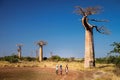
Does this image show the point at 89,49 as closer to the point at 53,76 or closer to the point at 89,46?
the point at 89,46

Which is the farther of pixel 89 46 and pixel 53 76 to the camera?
pixel 89 46

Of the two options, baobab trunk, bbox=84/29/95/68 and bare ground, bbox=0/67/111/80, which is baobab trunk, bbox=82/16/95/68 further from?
bare ground, bbox=0/67/111/80

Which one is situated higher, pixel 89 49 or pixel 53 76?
pixel 89 49

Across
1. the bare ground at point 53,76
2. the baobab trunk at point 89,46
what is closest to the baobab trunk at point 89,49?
the baobab trunk at point 89,46

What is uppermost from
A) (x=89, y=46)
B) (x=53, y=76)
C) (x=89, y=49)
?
(x=89, y=46)

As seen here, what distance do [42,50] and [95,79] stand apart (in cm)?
3475

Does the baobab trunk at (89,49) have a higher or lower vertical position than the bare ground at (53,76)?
higher

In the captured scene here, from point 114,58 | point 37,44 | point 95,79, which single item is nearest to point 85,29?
point 114,58

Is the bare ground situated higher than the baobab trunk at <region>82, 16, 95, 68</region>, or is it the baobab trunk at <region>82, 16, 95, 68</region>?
the baobab trunk at <region>82, 16, 95, 68</region>

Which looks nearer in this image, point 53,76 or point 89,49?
point 53,76

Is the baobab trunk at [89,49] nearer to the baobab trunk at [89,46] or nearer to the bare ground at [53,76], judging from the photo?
the baobab trunk at [89,46]

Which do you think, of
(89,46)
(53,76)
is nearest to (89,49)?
(89,46)

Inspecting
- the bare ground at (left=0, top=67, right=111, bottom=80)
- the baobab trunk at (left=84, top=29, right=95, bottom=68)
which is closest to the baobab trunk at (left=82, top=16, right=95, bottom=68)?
the baobab trunk at (left=84, top=29, right=95, bottom=68)

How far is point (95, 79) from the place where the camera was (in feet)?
52.7
